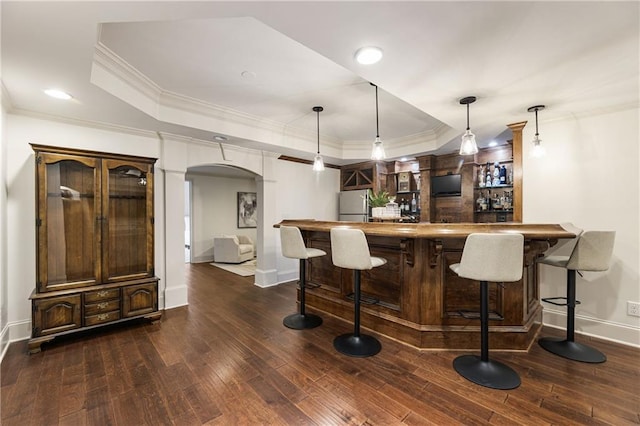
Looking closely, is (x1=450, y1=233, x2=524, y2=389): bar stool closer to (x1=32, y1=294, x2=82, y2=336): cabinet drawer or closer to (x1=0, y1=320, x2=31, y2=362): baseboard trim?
(x1=32, y1=294, x2=82, y2=336): cabinet drawer

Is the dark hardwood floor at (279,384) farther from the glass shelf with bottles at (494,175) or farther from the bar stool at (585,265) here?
the glass shelf with bottles at (494,175)

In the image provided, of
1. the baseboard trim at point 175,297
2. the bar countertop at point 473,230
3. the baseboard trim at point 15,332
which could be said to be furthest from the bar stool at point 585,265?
the baseboard trim at point 15,332

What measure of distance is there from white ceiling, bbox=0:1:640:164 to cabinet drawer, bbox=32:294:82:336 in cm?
192

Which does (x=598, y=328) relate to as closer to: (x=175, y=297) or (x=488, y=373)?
(x=488, y=373)

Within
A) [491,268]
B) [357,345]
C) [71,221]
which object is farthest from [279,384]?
[71,221]

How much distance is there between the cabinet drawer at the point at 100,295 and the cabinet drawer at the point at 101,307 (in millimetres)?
40

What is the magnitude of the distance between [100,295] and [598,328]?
17.4ft

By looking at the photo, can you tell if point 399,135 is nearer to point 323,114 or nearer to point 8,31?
point 323,114

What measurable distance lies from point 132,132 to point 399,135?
408 cm

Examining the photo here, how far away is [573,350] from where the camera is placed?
2471 millimetres

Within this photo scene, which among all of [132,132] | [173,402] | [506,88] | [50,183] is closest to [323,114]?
[506,88]

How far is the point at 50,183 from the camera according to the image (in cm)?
277

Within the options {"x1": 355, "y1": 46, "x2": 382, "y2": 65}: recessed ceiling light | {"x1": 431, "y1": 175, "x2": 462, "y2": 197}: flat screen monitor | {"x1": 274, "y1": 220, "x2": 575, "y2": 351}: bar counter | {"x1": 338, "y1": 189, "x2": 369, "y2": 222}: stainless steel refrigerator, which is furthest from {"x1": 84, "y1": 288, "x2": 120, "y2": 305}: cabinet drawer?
{"x1": 431, "y1": 175, "x2": 462, "y2": 197}: flat screen monitor

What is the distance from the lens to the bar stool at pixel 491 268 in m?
1.97
